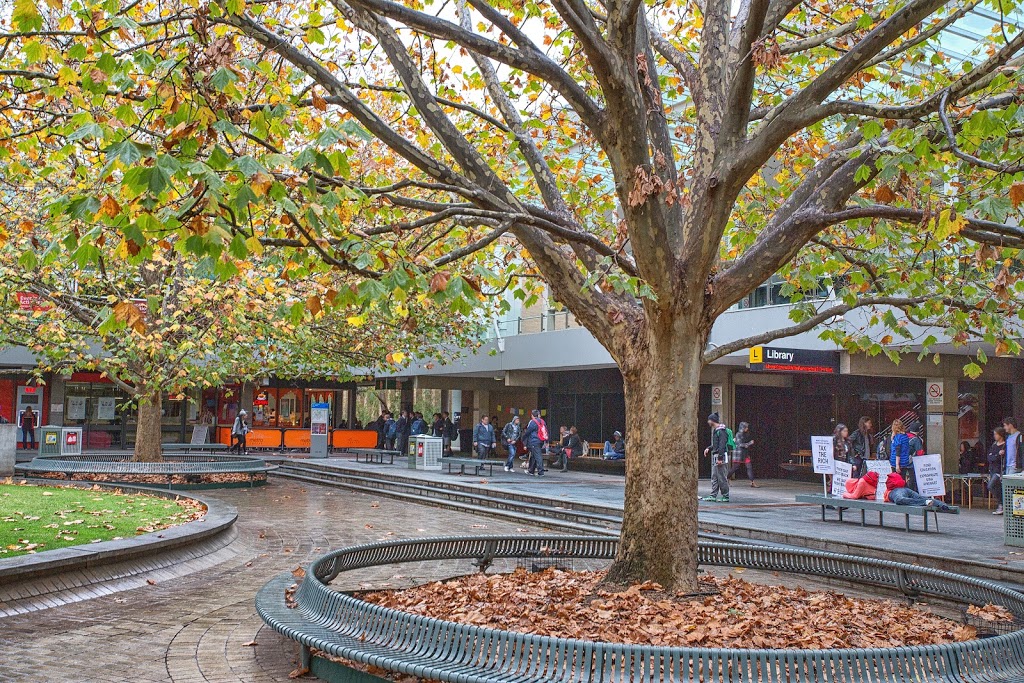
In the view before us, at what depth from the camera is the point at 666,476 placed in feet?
21.7

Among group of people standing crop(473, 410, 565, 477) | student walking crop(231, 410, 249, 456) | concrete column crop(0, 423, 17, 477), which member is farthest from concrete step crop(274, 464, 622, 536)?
student walking crop(231, 410, 249, 456)

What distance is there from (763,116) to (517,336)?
23.0 metres

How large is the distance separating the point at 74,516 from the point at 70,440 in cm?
1338

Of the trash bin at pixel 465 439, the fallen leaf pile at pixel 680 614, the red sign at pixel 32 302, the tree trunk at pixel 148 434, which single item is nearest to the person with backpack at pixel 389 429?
the trash bin at pixel 465 439

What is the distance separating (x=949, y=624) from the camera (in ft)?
21.1

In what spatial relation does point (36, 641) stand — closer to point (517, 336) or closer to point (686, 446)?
point (686, 446)

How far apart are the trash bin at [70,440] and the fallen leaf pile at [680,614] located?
19.7 m

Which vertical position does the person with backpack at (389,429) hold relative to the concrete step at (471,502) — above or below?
above

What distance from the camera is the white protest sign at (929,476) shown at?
596 inches

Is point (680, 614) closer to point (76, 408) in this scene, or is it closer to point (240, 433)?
point (240, 433)

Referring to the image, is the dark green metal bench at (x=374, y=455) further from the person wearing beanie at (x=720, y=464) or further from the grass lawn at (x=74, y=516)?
the grass lawn at (x=74, y=516)

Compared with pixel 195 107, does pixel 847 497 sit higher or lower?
lower

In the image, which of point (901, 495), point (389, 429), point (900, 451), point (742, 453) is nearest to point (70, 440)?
point (389, 429)

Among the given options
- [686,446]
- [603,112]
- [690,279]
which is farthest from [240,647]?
[603,112]
